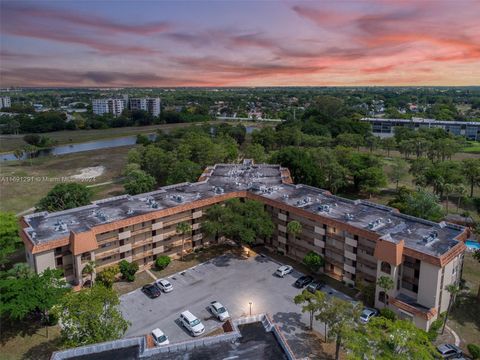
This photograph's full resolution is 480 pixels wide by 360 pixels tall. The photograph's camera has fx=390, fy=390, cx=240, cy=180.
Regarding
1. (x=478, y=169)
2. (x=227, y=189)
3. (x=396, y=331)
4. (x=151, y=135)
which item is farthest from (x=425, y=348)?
(x=151, y=135)

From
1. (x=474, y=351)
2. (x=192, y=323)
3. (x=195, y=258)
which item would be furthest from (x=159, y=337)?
(x=474, y=351)

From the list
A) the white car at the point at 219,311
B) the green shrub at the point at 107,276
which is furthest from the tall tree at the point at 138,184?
the white car at the point at 219,311

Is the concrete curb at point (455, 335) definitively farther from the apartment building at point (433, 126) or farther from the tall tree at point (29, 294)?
the apartment building at point (433, 126)

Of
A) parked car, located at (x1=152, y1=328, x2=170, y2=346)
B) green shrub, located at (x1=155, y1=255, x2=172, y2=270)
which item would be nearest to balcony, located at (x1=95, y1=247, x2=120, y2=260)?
green shrub, located at (x1=155, y1=255, x2=172, y2=270)

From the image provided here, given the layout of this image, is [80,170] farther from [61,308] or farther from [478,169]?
[478,169]

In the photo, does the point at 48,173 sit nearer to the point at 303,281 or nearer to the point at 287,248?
the point at 287,248

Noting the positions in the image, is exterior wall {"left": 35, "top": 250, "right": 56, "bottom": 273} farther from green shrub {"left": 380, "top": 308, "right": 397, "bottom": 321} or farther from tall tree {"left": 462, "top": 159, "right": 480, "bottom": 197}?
tall tree {"left": 462, "top": 159, "right": 480, "bottom": 197}
